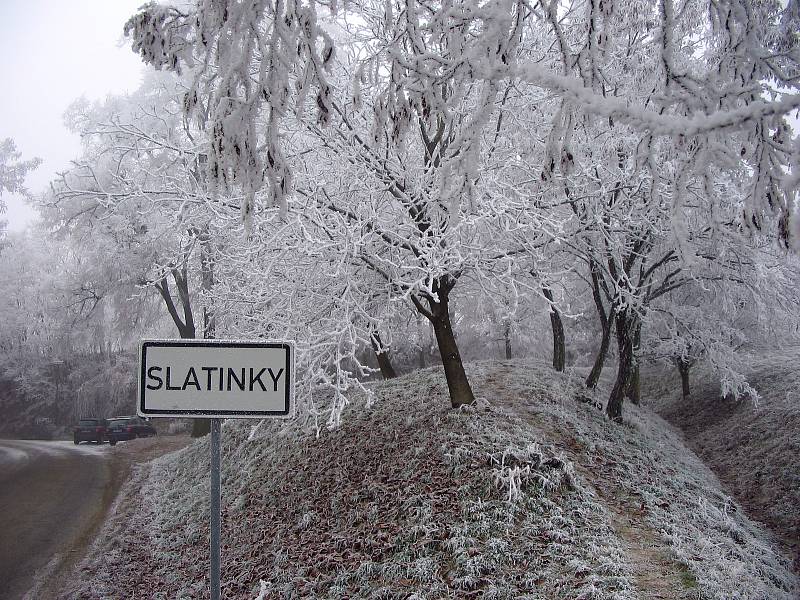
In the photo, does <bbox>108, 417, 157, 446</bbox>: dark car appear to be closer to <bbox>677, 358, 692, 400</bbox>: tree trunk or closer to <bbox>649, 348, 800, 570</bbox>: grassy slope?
<bbox>649, 348, 800, 570</bbox>: grassy slope

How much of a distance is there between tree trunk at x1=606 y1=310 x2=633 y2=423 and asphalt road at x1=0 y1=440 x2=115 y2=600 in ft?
31.7

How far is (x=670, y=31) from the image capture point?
2975mm

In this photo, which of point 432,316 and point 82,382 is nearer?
point 432,316

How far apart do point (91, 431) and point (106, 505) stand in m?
12.4

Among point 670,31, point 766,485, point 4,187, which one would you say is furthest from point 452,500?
point 4,187

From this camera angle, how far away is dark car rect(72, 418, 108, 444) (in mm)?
21250

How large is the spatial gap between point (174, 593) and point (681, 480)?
7.14m

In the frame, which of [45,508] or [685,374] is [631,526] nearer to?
[45,508]

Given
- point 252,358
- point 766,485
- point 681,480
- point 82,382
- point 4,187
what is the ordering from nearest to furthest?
1. point 252,358
2. point 681,480
3. point 766,485
4. point 4,187
5. point 82,382

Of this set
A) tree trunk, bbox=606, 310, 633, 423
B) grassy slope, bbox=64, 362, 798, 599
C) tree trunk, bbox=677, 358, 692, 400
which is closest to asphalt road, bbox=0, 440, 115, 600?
grassy slope, bbox=64, 362, 798, 599

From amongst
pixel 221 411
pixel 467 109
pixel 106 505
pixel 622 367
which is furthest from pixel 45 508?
pixel 622 367

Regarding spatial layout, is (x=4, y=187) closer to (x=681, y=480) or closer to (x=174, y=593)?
(x=174, y=593)

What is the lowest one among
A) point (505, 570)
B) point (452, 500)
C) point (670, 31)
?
point (505, 570)

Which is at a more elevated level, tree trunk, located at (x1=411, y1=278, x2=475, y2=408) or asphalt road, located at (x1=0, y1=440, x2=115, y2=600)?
tree trunk, located at (x1=411, y1=278, x2=475, y2=408)
